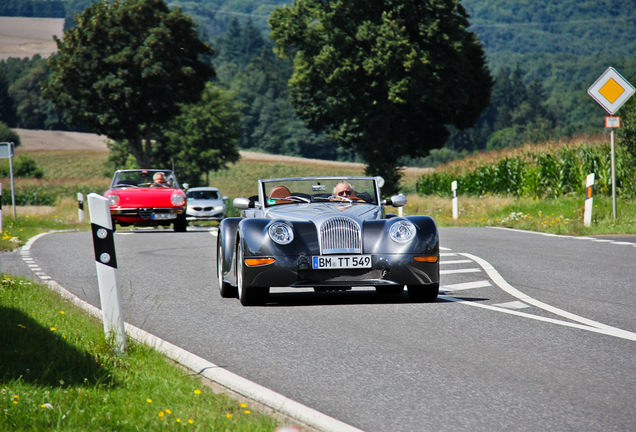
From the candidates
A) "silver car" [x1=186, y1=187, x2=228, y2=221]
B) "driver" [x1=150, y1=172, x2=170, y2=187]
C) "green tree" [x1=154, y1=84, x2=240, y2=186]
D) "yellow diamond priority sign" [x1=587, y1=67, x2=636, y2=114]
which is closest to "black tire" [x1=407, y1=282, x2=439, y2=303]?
"yellow diamond priority sign" [x1=587, y1=67, x2=636, y2=114]

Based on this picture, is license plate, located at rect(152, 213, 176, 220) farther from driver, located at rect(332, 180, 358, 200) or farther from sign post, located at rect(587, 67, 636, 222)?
driver, located at rect(332, 180, 358, 200)

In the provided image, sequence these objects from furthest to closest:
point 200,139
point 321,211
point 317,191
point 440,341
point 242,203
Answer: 1. point 200,139
2. point 317,191
3. point 242,203
4. point 321,211
5. point 440,341

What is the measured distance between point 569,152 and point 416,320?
21.1 m

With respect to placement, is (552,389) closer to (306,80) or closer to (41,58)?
(306,80)

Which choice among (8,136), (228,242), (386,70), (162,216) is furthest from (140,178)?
(8,136)

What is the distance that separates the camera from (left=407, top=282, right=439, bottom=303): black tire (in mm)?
8984

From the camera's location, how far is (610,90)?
1959 cm

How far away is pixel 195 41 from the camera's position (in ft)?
179

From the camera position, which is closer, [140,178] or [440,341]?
[440,341]

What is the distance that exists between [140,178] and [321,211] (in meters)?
15.9

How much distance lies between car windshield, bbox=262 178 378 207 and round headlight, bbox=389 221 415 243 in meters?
1.36

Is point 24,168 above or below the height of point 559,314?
below

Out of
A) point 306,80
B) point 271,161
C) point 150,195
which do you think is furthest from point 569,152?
point 271,161

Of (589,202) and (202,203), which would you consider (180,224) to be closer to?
(589,202)
